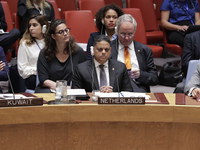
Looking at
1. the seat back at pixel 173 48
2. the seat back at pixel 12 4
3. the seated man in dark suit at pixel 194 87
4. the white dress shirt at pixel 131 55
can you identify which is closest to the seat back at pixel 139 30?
the seat back at pixel 173 48

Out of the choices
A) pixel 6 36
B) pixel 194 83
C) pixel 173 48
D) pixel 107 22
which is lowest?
pixel 173 48

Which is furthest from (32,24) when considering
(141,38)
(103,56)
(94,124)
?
(94,124)

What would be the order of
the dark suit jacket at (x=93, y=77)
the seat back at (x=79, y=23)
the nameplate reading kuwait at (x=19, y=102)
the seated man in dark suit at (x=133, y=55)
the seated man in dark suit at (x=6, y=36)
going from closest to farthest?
the nameplate reading kuwait at (x=19, y=102)
the dark suit jacket at (x=93, y=77)
the seated man in dark suit at (x=133, y=55)
the seated man in dark suit at (x=6, y=36)
the seat back at (x=79, y=23)

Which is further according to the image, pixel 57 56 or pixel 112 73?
pixel 57 56

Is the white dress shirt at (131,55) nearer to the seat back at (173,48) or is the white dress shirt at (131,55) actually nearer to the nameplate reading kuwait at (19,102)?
the nameplate reading kuwait at (19,102)

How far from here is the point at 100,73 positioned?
231 centimetres

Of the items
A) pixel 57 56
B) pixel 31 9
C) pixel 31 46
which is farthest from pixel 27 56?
pixel 31 9

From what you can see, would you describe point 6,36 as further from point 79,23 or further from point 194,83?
point 194,83

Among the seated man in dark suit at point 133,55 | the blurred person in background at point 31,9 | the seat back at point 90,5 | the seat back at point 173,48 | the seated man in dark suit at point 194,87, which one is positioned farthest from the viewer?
the seat back at point 90,5

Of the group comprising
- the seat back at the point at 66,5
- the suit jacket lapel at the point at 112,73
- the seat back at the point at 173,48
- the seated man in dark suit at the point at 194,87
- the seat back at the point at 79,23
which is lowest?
the seat back at the point at 173,48

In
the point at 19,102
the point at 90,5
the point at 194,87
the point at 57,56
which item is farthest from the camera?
the point at 90,5

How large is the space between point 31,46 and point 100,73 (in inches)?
31.3

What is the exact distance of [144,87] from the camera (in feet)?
8.61

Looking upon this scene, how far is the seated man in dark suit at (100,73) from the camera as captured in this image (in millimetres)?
2275
